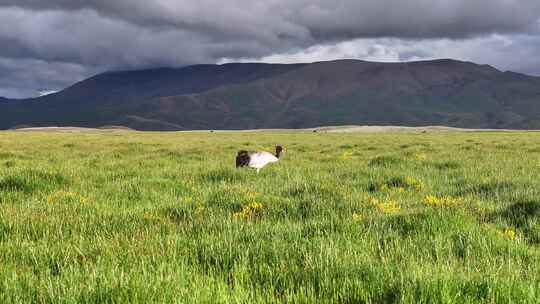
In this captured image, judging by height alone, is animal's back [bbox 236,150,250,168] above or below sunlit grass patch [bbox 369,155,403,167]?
above

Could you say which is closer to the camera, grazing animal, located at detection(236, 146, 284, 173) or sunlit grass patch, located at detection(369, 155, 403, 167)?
grazing animal, located at detection(236, 146, 284, 173)

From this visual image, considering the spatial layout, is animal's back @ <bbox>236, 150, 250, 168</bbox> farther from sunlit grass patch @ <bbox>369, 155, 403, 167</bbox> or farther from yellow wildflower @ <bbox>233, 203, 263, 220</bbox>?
yellow wildflower @ <bbox>233, 203, 263, 220</bbox>

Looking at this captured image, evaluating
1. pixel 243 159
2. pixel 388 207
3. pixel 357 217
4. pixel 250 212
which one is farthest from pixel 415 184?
pixel 243 159

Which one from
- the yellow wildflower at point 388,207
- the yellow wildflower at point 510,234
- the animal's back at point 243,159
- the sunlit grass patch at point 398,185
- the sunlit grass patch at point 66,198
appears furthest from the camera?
the animal's back at point 243,159

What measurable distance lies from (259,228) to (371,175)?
26.0 feet

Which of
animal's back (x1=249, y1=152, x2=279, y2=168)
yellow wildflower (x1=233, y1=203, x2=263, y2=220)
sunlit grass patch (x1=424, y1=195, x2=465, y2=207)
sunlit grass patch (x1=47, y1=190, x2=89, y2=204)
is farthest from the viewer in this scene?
animal's back (x1=249, y1=152, x2=279, y2=168)

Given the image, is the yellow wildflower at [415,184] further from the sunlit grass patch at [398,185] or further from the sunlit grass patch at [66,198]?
the sunlit grass patch at [66,198]

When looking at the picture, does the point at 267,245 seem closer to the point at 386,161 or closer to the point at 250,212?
the point at 250,212

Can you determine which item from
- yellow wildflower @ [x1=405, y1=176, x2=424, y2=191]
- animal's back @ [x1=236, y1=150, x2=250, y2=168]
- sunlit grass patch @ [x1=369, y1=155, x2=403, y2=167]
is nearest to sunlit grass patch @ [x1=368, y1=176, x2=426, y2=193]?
yellow wildflower @ [x1=405, y1=176, x2=424, y2=191]

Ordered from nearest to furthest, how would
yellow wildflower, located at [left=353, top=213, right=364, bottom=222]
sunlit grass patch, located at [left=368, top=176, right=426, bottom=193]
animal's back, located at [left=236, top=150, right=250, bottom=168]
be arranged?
yellow wildflower, located at [left=353, top=213, right=364, bottom=222] → sunlit grass patch, located at [left=368, top=176, right=426, bottom=193] → animal's back, located at [left=236, top=150, right=250, bottom=168]

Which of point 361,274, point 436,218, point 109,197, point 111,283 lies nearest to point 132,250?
point 111,283

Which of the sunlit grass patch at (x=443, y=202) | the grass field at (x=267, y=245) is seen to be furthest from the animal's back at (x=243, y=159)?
the sunlit grass patch at (x=443, y=202)

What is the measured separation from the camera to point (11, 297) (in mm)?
3963

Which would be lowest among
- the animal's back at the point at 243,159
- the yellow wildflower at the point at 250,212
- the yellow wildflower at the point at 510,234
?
the yellow wildflower at the point at 510,234
